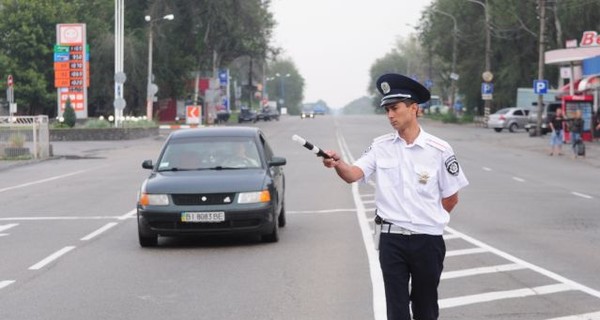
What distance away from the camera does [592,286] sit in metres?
9.02

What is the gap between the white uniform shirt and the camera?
5191mm

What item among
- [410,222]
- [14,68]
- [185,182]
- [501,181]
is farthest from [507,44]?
[410,222]

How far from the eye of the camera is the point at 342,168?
203 inches

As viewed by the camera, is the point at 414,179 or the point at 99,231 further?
the point at 99,231

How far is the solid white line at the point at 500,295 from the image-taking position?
8.22 meters

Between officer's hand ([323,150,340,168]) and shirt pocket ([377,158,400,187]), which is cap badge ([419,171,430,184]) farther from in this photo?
officer's hand ([323,150,340,168])

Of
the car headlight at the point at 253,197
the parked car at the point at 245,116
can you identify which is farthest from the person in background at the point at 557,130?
the parked car at the point at 245,116

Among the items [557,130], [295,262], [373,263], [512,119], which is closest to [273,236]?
[295,262]

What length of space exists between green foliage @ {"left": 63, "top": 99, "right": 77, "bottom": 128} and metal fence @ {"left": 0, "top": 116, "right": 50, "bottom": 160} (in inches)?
610

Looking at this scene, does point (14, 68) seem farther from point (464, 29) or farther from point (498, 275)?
point (498, 275)

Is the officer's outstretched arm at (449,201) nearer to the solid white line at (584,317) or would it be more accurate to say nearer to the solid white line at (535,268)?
the solid white line at (584,317)

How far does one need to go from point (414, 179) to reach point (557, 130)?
3173 cm

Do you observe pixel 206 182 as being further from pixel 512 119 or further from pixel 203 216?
pixel 512 119

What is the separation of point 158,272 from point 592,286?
4.34 metres
